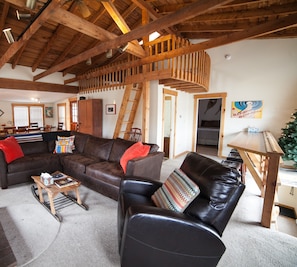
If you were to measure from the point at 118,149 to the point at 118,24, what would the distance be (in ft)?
8.35

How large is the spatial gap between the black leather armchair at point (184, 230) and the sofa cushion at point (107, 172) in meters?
1.31

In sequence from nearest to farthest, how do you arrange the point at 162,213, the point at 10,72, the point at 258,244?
the point at 162,213, the point at 258,244, the point at 10,72

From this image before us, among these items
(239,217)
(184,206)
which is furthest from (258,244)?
(184,206)

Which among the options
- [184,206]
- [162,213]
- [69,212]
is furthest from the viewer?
[69,212]

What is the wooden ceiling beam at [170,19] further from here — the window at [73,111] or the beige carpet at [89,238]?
the window at [73,111]

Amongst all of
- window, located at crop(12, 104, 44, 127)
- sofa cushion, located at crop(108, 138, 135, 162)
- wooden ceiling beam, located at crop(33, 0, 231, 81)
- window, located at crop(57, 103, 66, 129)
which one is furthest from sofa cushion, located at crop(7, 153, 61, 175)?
window, located at crop(12, 104, 44, 127)

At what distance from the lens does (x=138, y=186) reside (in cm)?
189

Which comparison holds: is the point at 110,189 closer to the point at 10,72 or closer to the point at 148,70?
the point at 148,70

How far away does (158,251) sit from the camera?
1255mm

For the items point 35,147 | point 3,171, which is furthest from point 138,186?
point 35,147

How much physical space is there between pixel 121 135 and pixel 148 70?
2.33 meters

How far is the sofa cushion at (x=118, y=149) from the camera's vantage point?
127 inches

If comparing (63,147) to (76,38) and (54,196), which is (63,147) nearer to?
(54,196)

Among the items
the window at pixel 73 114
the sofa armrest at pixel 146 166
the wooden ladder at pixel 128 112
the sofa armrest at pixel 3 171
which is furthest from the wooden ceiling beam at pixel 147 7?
the window at pixel 73 114
